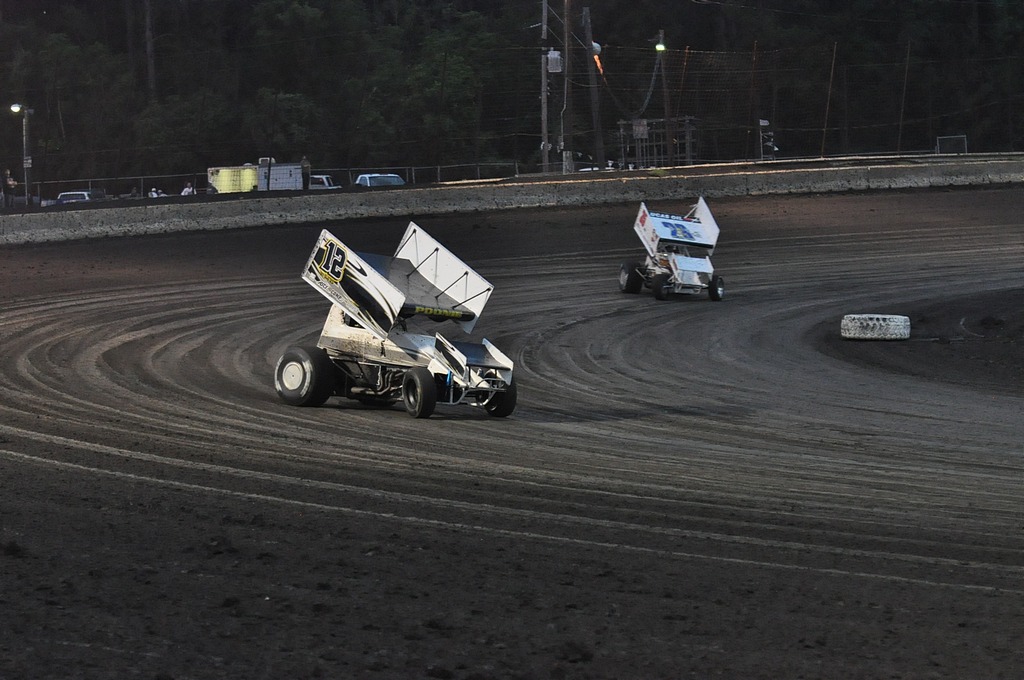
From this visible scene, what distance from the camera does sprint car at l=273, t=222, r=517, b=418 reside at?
1048 centimetres

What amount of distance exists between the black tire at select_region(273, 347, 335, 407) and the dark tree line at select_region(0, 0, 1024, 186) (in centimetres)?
2952

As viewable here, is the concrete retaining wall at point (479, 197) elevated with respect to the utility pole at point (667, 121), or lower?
lower

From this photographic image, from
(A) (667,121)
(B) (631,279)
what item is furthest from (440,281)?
(A) (667,121)

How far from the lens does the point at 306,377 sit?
10.8 meters

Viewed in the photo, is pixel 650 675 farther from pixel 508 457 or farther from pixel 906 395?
pixel 906 395

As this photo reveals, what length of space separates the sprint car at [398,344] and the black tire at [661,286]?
9709 mm

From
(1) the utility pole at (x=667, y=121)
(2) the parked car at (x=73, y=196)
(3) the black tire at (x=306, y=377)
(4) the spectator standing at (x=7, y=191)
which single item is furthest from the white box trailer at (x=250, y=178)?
(3) the black tire at (x=306, y=377)

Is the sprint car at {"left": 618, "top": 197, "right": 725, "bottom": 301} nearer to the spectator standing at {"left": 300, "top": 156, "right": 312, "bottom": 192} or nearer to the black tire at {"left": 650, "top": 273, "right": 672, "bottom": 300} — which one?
the black tire at {"left": 650, "top": 273, "right": 672, "bottom": 300}

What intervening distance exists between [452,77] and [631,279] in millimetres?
24090

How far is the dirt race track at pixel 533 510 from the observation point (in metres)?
4.48

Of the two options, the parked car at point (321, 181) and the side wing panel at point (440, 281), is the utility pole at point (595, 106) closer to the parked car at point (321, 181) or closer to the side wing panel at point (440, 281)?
the parked car at point (321, 181)

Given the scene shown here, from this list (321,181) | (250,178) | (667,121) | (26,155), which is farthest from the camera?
(26,155)

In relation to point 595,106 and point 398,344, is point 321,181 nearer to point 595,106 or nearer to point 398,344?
point 595,106

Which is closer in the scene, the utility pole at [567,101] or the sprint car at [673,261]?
the sprint car at [673,261]
